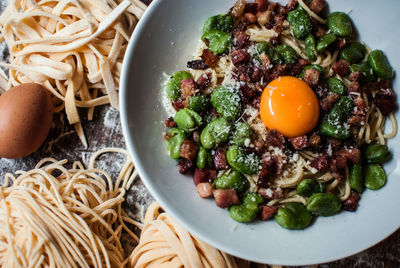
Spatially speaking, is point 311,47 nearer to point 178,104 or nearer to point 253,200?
point 178,104

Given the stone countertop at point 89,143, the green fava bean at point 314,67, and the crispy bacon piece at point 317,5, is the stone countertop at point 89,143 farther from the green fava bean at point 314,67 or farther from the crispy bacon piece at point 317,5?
the crispy bacon piece at point 317,5

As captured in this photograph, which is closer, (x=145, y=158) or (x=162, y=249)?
(x=145, y=158)

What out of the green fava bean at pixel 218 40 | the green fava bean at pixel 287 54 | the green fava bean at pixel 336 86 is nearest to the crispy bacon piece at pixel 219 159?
the green fava bean at pixel 218 40

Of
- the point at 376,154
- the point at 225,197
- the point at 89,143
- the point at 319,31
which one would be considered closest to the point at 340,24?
the point at 319,31

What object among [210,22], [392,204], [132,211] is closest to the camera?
[392,204]

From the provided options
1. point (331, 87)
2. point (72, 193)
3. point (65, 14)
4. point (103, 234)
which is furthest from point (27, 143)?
point (331, 87)

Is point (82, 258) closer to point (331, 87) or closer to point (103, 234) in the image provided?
point (103, 234)

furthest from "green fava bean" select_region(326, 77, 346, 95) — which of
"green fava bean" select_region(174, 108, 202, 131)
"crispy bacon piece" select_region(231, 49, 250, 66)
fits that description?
"green fava bean" select_region(174, 108, 202, 131)
